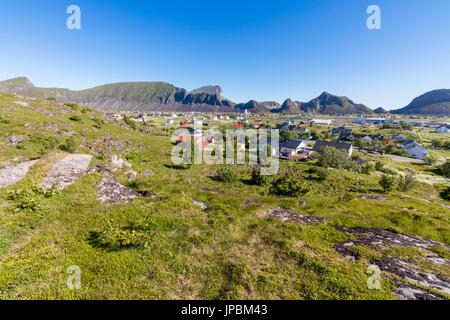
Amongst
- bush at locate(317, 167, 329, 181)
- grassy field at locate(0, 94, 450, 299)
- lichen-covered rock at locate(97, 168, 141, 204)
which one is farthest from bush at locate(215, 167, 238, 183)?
bush at locate(317, 167, 329, 181)

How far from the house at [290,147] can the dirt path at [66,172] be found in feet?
213

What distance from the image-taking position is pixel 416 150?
71312mm

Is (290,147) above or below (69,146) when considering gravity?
below

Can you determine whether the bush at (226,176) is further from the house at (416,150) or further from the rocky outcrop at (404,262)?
the house at (416,150)

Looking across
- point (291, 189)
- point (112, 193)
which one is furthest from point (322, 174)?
point (112, 193)

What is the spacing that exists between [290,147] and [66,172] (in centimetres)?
6925

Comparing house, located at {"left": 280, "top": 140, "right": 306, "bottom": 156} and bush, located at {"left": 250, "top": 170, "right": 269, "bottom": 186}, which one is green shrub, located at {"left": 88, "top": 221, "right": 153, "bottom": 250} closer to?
bush, located at {"left": 250, "top": 170, "right": 269, "bottom": 186}

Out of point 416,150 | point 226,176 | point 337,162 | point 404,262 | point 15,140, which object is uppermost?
point 15,140

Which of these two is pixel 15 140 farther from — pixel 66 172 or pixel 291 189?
pixel 291 189

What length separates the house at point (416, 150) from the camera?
69.4 metres

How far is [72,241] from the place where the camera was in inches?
284

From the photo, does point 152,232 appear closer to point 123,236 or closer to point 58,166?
point 123,236

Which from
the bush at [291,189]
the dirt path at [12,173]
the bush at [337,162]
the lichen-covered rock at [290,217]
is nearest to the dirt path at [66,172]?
the dirt path at [12,173]

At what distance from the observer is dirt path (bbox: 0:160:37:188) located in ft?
31.9
